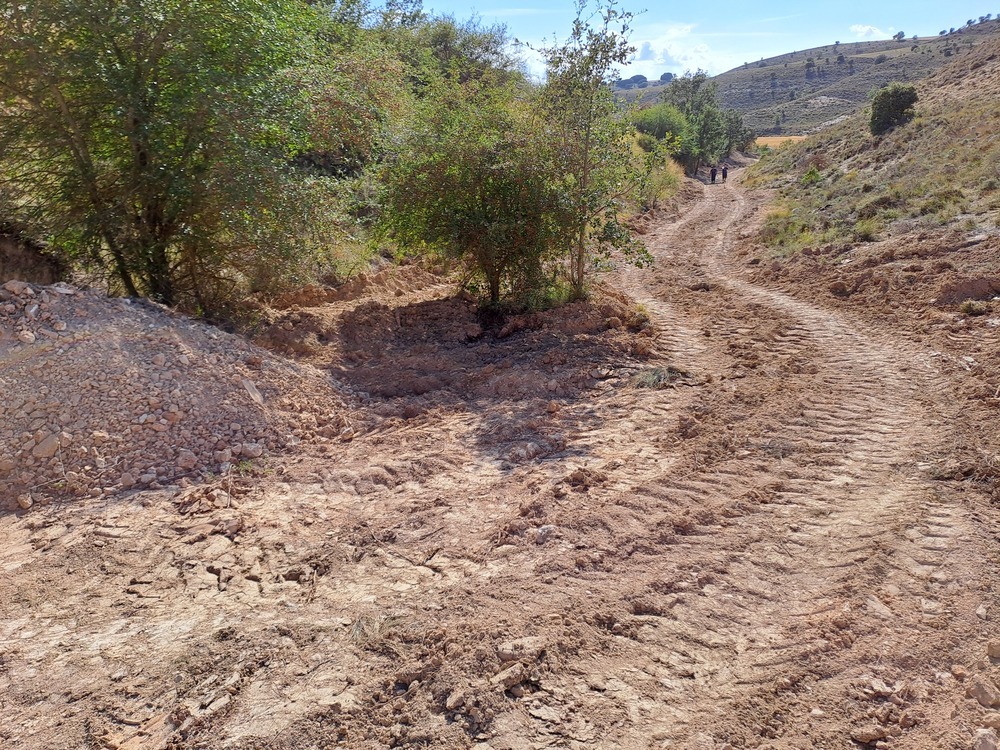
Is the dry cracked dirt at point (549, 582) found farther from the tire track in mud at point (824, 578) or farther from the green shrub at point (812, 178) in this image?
the green shrub at point (812, 178)

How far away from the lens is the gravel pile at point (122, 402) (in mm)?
4801

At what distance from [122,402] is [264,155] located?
3.16 metres

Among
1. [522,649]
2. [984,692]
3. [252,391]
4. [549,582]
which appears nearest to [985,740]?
[984,692]

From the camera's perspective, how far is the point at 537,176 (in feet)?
28.2

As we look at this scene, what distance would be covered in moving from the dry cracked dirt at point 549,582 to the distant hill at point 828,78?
5550cm

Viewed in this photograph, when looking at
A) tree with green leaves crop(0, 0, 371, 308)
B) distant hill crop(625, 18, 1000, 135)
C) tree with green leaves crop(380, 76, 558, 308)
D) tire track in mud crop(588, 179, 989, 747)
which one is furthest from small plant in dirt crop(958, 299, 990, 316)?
distant hill crop(625, 18, 1000, 135)

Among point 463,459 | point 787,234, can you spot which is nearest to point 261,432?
point 463,459

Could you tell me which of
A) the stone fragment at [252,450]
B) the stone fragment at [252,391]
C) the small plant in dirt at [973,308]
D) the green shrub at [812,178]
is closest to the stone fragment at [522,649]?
the stone fragment at [252,450]

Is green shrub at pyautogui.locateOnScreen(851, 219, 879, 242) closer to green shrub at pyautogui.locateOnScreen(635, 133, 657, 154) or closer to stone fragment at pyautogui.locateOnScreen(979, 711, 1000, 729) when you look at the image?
green shrub at pyautogui.locateOnScreen(635, 133, 657, 154)

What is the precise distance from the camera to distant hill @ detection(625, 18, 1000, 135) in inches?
2270

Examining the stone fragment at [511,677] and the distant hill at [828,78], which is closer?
the stone fragment at [511,677]

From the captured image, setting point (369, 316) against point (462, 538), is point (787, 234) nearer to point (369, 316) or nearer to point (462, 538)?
point (369, 316)

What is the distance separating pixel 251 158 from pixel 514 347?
3.75 m

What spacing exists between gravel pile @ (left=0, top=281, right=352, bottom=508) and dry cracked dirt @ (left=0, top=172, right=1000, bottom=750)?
23 cm
